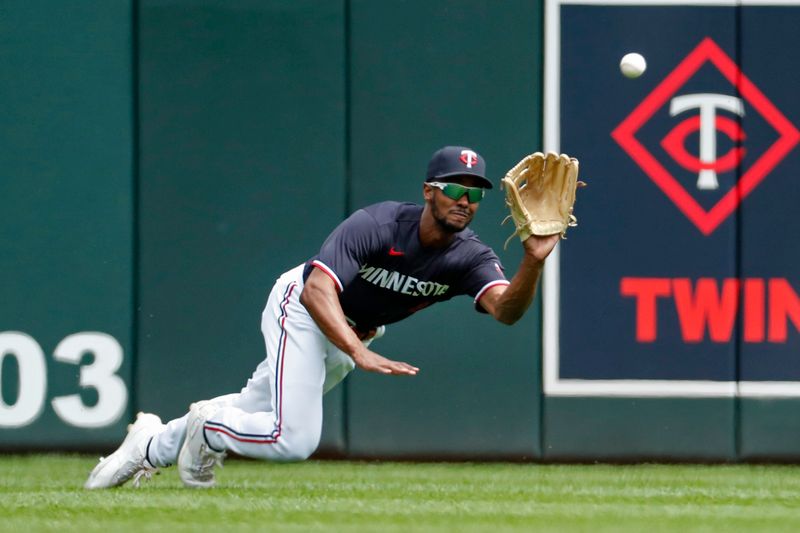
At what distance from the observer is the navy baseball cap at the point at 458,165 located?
18.5 feet

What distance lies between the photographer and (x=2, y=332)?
7562 millimetres

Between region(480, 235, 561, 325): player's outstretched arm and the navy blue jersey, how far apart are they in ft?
0.22

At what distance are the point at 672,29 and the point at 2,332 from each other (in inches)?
147

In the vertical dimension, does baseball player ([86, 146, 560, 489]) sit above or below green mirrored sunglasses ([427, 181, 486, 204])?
below

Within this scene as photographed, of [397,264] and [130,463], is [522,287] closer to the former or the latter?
[397,264]

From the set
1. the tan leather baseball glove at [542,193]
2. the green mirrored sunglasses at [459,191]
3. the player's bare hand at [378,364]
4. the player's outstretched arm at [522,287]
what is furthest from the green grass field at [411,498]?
the green mirrored sunglasses at [459,191]

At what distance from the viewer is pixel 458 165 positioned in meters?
5.64

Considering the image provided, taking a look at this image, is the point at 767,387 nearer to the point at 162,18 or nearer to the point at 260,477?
the point at 260,477

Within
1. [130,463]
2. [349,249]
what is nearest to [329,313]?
[349,249]

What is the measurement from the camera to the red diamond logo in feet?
25.0

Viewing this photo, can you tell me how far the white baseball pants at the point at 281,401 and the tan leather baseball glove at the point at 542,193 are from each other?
952mm

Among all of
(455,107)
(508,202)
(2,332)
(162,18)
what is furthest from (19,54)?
(508,202)

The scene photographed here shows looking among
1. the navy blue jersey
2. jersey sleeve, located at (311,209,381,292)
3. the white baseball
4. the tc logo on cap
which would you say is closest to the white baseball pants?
the navy blue jersey

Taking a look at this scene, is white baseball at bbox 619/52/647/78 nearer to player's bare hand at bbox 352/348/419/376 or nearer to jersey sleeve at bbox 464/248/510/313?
jersey sleeve at bbox 464/248/510/313
